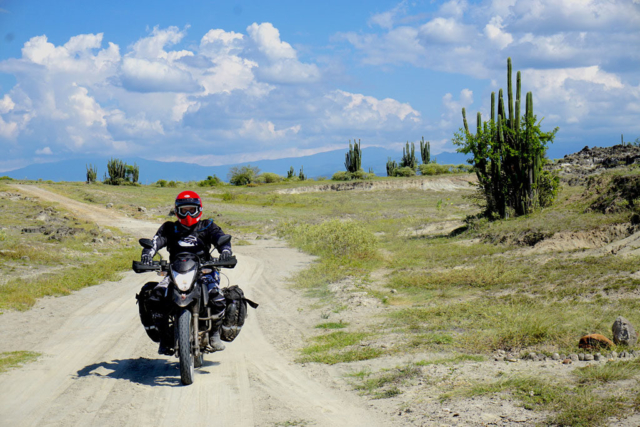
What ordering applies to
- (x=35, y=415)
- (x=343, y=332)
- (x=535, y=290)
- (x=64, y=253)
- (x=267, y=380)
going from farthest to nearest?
(x=64, y=253) → (x=535, y=290) → (x=343, y=332) → (x=267, y=380) → (x=35, y=415)

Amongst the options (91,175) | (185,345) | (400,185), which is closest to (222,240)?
(185,345)

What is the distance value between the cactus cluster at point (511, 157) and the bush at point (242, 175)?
7176 cm

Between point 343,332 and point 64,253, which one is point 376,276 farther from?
point 64,253

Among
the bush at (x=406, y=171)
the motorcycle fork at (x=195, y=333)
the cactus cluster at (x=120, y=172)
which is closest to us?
the motorcycle fork at (x=195, y=333)

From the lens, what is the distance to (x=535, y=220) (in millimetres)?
21359

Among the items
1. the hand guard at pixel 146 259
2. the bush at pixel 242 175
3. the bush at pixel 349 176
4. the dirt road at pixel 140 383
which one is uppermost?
the bush at pixel 242 175

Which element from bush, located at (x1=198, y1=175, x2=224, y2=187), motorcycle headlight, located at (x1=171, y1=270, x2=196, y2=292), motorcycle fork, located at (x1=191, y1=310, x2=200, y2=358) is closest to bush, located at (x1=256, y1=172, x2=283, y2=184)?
bush, located at (x1=198, y1=175, x2=224, y2=187)

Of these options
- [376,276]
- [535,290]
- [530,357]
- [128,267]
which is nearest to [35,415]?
[530,357]

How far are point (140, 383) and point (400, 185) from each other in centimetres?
6820

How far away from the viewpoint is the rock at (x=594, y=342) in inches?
275

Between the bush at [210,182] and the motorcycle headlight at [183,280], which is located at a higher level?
the bush at [210,182]

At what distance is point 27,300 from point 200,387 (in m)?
7.79

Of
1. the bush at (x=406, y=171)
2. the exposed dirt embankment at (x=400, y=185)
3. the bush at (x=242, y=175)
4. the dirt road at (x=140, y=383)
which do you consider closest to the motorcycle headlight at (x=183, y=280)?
the dirt road at (x=140, y=383)

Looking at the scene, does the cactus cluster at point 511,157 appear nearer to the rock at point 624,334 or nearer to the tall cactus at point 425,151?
the rock at point 624,334
